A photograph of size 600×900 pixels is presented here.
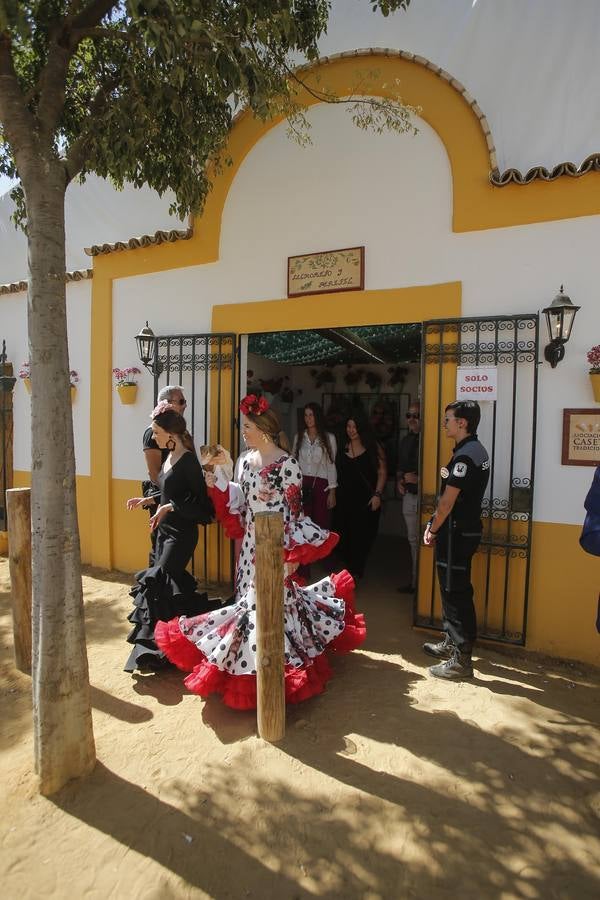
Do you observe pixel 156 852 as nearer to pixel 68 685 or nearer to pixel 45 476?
pixel 68 685

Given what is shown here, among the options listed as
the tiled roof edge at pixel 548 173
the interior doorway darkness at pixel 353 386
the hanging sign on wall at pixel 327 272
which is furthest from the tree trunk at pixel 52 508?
the interior doorway darkness at pixel 353 386

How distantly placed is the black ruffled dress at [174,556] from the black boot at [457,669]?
172cm

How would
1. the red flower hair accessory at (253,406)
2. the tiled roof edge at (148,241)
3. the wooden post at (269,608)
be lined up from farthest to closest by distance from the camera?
1. the tiled roof edge at (148,241)
2. the red flower hair accessory at (253,406)
3. the wooden post at (269,608)

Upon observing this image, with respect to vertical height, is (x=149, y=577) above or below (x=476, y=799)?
above

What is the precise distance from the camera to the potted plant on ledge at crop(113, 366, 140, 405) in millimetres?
5469

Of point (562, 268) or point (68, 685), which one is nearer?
point (68, 685)

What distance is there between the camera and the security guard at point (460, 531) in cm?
346

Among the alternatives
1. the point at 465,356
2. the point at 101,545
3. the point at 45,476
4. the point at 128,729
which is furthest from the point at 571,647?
the point at 101,545

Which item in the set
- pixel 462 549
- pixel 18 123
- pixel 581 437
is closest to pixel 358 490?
pixel 462 549

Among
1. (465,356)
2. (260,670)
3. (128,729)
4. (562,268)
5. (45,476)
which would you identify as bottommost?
(128,729)

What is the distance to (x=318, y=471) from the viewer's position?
524 centimetres

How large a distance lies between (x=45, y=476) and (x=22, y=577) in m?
1.81

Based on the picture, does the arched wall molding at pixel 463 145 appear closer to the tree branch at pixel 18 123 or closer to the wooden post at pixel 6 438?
the tree branch at pixel 18 123

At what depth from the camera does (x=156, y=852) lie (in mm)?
2158
